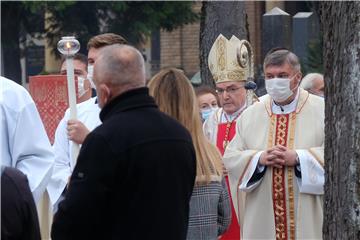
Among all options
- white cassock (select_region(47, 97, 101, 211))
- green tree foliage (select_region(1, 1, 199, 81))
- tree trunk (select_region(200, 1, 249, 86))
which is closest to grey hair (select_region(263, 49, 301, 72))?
white cassock (select_region(47, 97, 101, 211))

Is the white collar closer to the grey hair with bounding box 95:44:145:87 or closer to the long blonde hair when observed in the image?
the long blonde hair

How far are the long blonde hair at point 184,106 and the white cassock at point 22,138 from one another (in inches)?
24.1

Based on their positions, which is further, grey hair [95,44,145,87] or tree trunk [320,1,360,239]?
tree trunk [320,1,360,239]

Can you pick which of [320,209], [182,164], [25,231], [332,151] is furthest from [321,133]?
[25,231]

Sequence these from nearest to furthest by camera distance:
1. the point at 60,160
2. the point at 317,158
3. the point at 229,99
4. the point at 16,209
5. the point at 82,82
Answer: the point at 16,209, the point at 317,158, the point at 60,160, the point at 229,99, the point at 82,82

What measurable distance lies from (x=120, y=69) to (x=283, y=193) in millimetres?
2727

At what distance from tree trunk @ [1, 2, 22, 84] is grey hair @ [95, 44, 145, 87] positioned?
55.2 feet

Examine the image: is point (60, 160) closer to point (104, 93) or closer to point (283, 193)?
point (283, 193)

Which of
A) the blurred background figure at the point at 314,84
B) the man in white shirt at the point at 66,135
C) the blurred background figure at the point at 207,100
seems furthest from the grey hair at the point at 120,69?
the blurred background figure at the point at 314,84

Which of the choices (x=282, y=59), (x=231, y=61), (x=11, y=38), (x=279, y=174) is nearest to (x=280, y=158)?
(x=279, y=174)

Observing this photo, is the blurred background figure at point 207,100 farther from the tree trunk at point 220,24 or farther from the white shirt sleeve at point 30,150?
the white shirt sleeve at point 30,150

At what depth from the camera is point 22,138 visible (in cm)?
522

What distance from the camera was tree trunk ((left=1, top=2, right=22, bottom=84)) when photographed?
21078 mm

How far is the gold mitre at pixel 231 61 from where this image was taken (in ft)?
25.8
